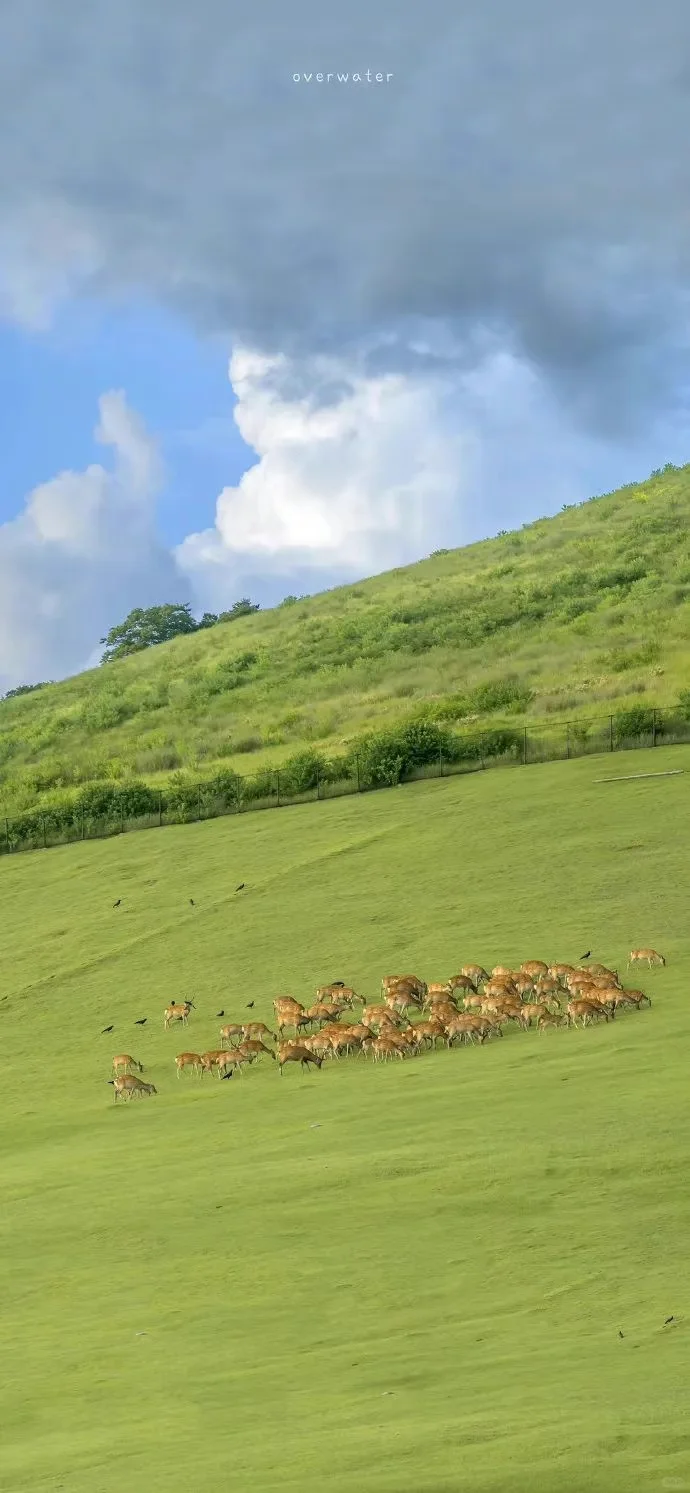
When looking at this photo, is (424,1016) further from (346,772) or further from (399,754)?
(346,772)

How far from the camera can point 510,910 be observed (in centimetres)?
4091

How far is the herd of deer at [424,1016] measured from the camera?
29156 mm

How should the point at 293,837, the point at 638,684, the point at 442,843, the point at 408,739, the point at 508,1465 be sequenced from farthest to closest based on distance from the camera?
1. the point at 638,684
2. the point at 408,739
3. the point at 293,837
4. the point at 442,843
5. the point at 508,1465

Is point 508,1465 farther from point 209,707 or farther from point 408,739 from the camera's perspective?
point 209,707

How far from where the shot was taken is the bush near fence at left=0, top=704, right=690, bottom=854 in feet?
182

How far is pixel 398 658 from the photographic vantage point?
88.1 m

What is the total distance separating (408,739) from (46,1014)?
802 inches

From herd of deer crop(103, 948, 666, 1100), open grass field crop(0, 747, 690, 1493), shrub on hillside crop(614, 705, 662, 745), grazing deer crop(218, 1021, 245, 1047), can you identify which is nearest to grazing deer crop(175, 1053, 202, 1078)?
herd of deer crop(103, 948, 666, 1100)

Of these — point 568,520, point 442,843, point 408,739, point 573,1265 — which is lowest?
point 573,1265

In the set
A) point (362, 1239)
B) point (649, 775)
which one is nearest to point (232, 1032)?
point (362, 1239)

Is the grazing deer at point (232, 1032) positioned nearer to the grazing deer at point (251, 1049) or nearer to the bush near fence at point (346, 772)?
the grazing deer at point (251, 1049)

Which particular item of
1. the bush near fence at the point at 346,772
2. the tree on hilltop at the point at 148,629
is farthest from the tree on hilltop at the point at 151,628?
the bush near fence at the point at 346,772

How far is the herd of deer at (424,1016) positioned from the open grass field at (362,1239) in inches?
19.7

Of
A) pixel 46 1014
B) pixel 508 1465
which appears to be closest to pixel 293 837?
pixel 46 1014
